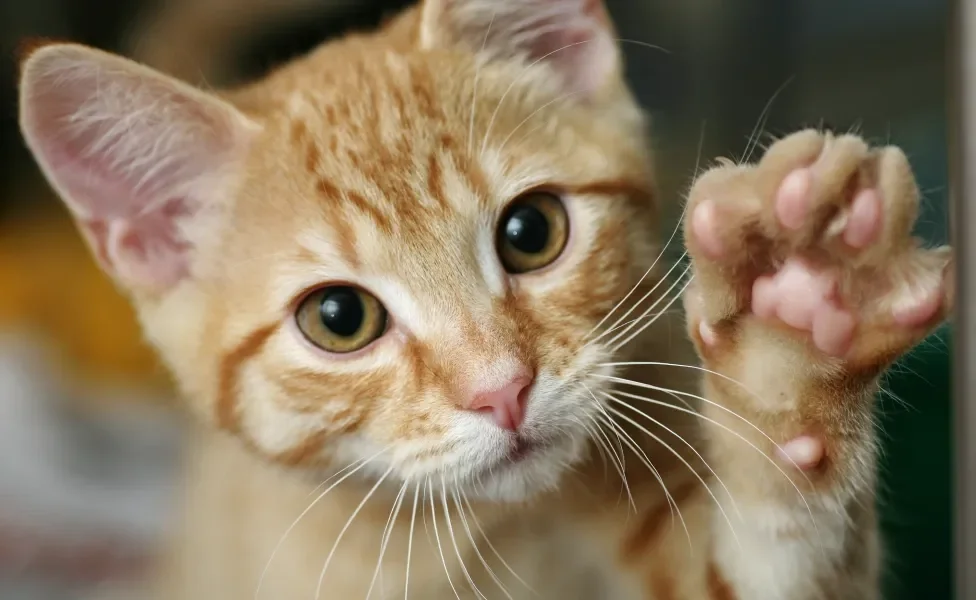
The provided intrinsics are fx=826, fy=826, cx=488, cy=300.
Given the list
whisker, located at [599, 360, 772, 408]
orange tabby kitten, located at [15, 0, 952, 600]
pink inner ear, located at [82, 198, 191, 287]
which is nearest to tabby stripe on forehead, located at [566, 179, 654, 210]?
orange tabby kitten, located at [15, 0, 952, 600]

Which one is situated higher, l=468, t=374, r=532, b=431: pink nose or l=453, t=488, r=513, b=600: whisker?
l=468, t=374, r=532, b=431: pink nose

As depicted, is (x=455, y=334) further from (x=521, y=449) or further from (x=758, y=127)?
(x=758, y=127)

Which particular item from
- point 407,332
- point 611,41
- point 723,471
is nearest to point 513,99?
point 611,41

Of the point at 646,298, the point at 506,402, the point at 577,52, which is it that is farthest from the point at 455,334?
the point at 577,52

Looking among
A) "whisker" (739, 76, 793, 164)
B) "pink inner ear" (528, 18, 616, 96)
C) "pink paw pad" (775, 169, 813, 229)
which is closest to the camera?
"pink paw pad" (775, 169, 813, 229)

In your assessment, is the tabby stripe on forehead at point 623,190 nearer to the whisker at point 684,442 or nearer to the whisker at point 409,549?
the whisker at point 684,442

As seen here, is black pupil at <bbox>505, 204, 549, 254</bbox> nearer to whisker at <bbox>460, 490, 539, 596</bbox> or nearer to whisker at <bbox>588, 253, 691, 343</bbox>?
whisker at <bbox>588, 253, 691, 343</bbox>

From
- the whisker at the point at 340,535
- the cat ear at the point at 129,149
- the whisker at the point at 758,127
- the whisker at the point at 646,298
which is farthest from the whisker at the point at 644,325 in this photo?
the cat ear at the point at 129,149
